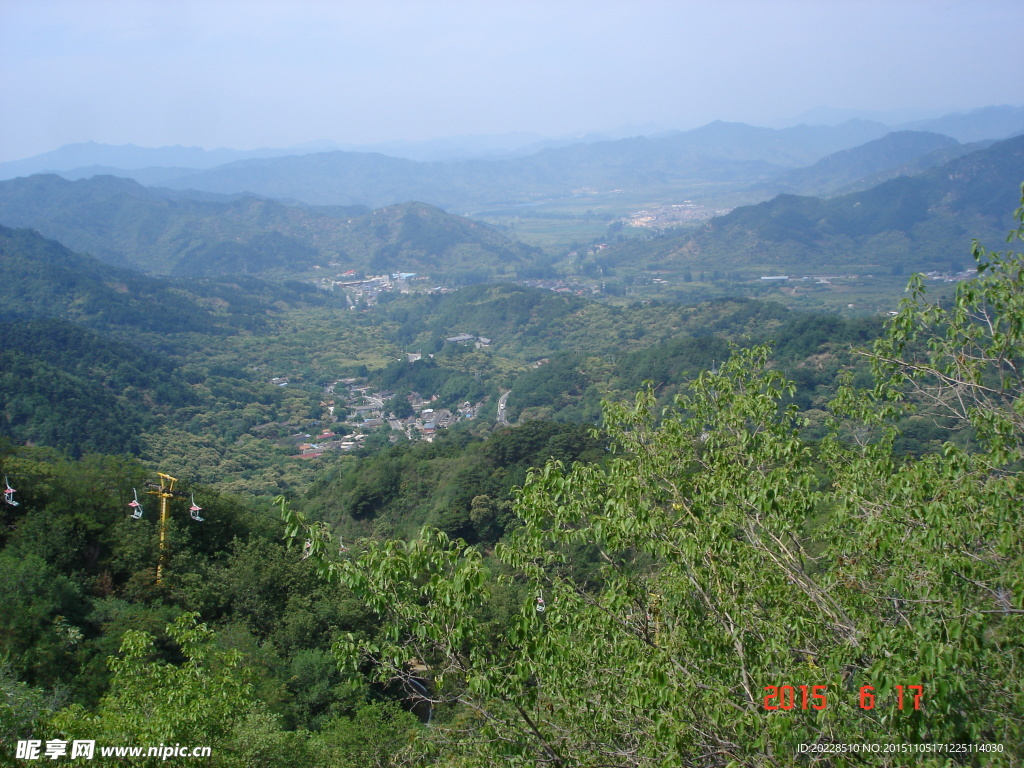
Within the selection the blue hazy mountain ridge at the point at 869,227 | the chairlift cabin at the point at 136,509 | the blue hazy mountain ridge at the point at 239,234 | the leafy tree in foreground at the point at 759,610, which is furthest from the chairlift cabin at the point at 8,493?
A: the blue hazy mountain ridge at the point at 869,227

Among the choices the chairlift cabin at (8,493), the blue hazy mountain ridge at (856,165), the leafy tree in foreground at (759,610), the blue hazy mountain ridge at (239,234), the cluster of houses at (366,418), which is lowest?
the cluster of houses at (366,418)

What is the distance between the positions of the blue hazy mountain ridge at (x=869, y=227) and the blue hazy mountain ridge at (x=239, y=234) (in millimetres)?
29301

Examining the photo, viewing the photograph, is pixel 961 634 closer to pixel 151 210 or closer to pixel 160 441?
pixel 160 441

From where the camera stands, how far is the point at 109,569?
15.0 m

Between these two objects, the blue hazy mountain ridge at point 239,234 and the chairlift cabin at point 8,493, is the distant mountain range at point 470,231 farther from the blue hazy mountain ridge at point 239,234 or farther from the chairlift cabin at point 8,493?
the chairlift cabin at point 8,493

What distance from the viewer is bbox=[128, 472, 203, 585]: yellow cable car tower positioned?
1512 centimetres

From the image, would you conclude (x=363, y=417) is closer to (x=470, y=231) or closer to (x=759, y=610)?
(x=759, y=610)

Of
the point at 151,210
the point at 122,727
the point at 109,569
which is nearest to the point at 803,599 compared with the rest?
the point at 122,727

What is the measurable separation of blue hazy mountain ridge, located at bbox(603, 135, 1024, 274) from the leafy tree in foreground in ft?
340

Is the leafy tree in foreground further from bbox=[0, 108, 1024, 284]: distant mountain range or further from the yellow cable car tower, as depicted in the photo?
bbox=[0, 108, 1024, 284]: distant mountain range

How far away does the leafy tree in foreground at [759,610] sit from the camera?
3.77 meters

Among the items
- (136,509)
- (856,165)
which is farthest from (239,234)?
(856,165)

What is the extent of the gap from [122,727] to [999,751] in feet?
22.2

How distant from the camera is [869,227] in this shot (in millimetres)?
109562
